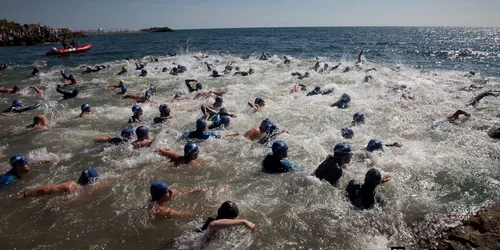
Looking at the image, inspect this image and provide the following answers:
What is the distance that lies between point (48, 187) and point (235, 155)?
4640mm

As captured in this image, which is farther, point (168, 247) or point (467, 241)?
point (168, 247)

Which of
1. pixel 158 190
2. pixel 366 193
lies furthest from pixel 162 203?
pixel 366 193

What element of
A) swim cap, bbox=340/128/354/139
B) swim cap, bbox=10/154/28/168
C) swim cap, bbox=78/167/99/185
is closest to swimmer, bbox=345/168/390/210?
swim cap, bbox=340/128/354/139

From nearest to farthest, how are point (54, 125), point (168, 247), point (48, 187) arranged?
point (168, 247)
point (48, 187)
point (54, 125)

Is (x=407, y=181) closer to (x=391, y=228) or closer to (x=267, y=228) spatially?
(x=391, y=228)

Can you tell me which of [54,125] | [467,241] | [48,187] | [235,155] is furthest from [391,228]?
[54,125]

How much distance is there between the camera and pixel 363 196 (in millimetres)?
6543

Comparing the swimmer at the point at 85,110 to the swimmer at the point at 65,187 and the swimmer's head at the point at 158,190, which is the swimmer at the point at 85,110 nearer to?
the swimmer at the point at 65,187

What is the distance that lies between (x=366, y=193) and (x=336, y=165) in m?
1.04

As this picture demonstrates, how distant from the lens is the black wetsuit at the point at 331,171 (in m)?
7.35

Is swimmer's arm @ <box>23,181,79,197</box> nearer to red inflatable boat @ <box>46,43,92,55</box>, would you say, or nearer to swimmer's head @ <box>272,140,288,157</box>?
swimmer's head @ <box>272,140,288,157</box>

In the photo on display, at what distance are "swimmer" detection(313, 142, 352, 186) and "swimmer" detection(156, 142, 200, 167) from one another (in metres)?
3.19

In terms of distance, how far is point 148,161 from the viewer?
9.08 metres

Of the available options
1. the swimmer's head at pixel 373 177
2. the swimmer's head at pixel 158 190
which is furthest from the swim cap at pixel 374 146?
the swimmer's head at pixel 158 190
